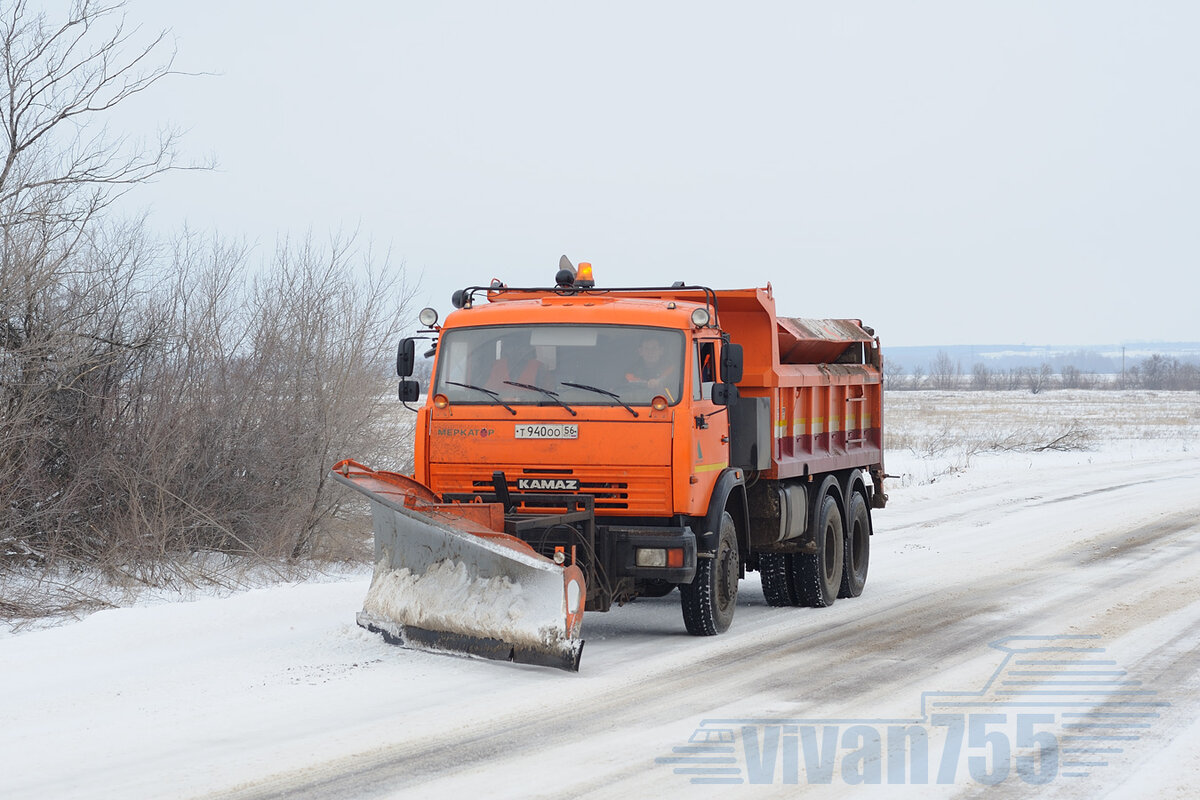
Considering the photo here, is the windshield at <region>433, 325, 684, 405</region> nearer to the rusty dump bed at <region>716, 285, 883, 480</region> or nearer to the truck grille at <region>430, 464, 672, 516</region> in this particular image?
the truck grille at <region>430, 464, 672, 516</region>

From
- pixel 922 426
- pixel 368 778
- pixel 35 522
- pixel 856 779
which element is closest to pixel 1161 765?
pixel 856 779

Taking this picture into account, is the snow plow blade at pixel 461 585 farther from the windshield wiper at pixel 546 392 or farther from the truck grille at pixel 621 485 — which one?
the windshield wiper at pixel 546 392

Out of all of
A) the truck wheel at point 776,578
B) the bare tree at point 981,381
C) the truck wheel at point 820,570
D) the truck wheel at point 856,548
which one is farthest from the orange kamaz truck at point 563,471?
the bare tree at point 981,381

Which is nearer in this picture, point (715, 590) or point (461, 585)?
point (461, 585)

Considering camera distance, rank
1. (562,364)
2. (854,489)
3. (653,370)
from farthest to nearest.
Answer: (854,489)
(562,364)
(653,370)

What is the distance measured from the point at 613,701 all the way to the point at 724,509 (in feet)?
9.07

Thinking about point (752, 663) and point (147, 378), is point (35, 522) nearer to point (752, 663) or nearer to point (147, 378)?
point (147, 378)

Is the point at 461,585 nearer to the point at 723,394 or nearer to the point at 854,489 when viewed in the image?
the point at 723,394

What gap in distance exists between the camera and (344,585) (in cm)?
1255

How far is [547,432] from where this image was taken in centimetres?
948

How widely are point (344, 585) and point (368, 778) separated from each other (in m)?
6.69

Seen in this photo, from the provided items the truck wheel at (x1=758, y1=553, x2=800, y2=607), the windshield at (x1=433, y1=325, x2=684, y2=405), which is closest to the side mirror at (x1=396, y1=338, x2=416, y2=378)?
the windshield at (x1=433, y1=325, x2=684, y2=405)

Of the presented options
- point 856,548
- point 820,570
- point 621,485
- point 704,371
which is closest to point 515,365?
point 621,485

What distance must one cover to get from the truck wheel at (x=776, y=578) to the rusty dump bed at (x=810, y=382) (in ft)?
2.89
